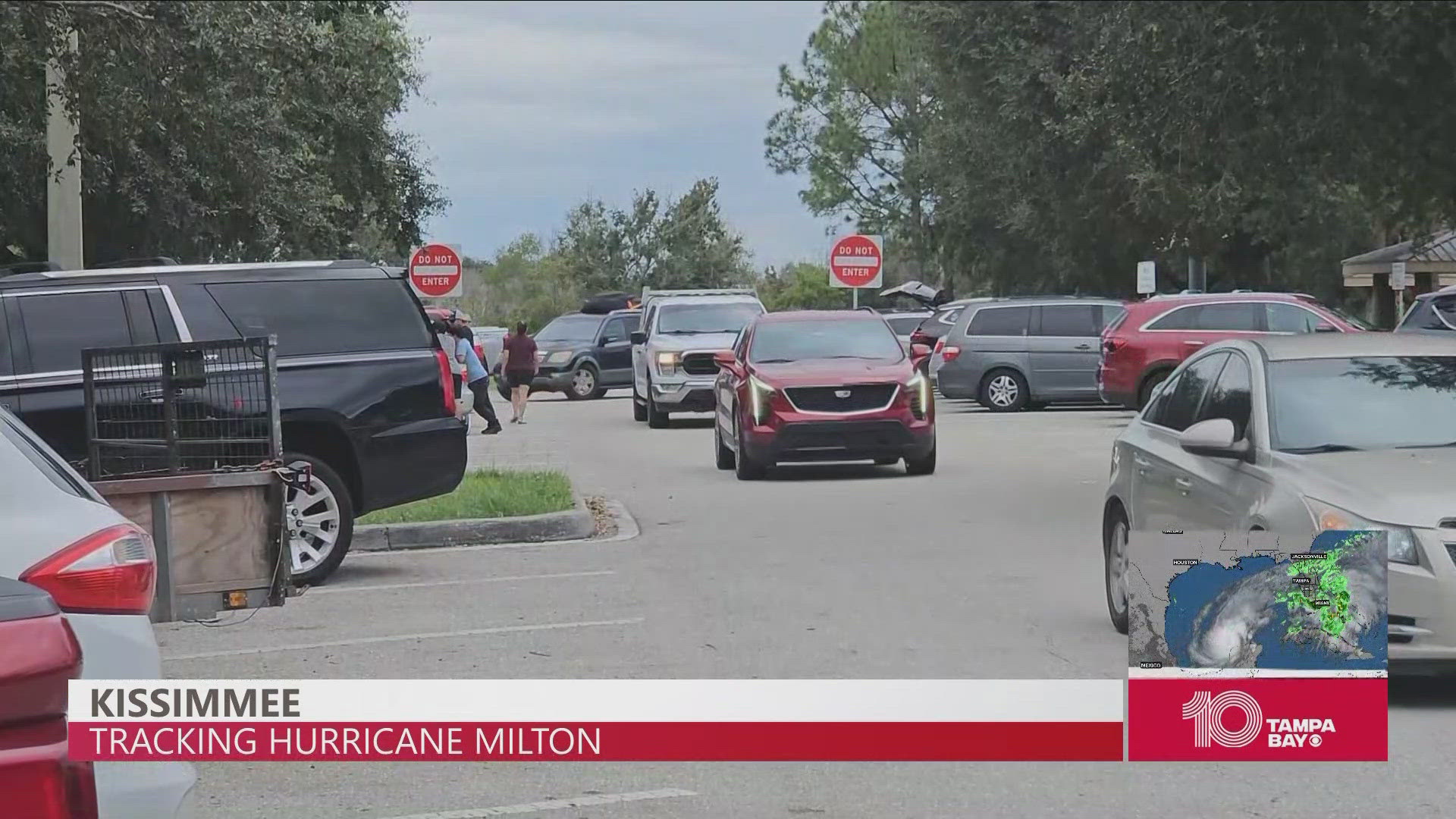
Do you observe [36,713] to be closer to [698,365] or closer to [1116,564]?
[1116,564]

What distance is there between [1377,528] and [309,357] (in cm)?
731

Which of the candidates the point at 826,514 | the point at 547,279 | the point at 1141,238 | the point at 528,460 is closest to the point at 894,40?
the point at 547,279

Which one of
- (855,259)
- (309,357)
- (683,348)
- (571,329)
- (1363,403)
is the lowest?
(683,348)

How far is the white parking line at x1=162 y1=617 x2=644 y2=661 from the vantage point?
10.2m

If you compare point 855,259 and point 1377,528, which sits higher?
point 855,259

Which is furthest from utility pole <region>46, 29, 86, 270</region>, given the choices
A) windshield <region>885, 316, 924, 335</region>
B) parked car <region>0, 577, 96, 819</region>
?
windshield <region>885, 316, 924, 335</region>

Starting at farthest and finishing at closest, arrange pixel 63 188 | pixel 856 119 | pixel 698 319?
pixel 856 119
pixel 698 319
pixel 63 188

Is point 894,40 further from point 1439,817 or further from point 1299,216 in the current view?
point 1439,817

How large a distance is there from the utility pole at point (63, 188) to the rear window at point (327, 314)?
17.2ft

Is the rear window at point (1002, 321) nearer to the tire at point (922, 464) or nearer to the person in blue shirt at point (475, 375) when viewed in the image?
the person in blue shirt at point (475, 375)

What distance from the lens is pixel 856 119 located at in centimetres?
8394

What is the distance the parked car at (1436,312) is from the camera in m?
19.9

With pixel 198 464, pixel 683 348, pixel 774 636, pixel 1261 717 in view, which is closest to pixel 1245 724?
pixel 1261 717

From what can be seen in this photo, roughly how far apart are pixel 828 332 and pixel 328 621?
35.8ft
